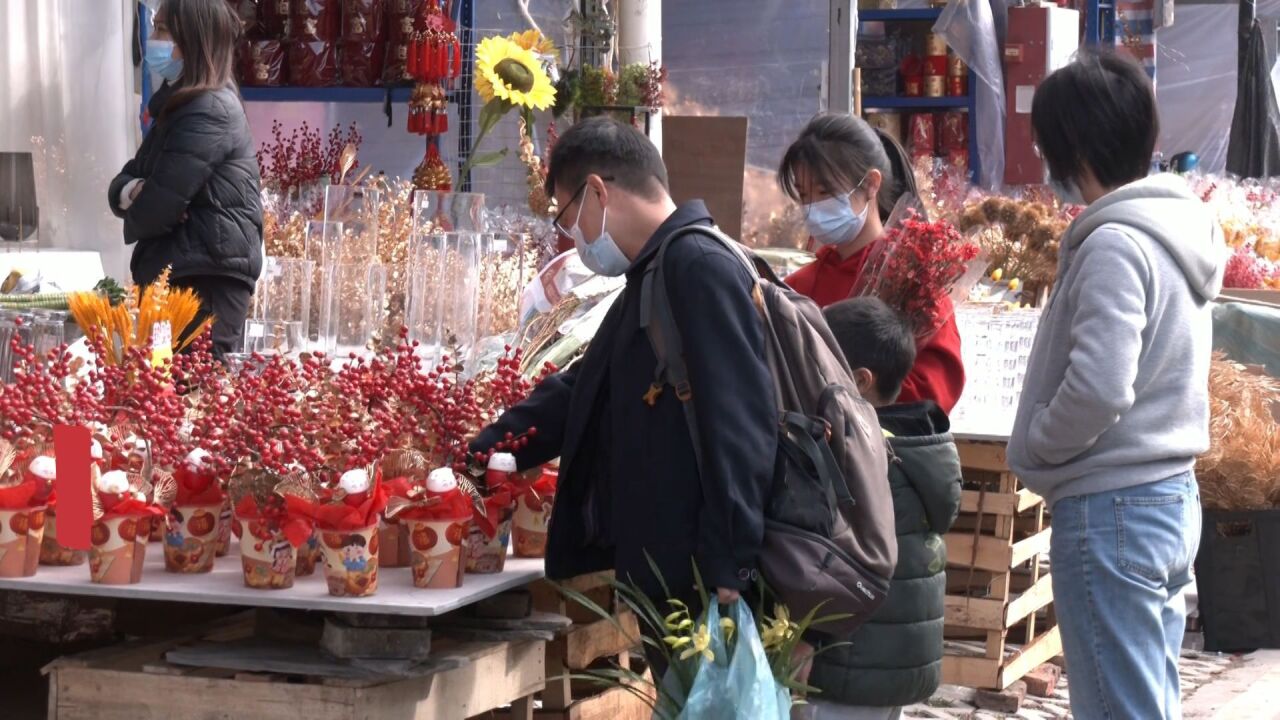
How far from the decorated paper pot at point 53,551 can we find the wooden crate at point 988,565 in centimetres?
275

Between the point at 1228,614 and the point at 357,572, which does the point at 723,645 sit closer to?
the point at 357,572

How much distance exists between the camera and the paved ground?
4863 millimetres

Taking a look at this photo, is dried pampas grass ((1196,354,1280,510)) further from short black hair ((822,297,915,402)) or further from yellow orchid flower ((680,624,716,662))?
yellow orchid flower ((680,624,716,662))

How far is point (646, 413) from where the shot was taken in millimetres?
2734

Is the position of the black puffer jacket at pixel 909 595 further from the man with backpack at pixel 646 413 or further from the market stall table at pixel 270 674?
the market stall table at pixel 270 674

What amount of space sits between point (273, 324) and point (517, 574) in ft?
3.62

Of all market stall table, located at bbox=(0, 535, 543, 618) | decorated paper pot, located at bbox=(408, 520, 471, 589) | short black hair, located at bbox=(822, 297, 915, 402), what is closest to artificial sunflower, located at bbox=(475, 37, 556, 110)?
short black hair, located at bbox=(822, 297, 915, 402)

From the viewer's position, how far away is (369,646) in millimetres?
2684

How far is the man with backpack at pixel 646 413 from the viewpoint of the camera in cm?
262

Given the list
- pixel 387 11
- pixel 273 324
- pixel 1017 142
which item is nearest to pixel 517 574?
pixel 273 324

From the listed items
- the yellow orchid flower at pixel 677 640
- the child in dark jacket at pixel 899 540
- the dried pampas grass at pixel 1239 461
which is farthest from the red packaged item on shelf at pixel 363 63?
the yellow orchid flower at pixel 677 640

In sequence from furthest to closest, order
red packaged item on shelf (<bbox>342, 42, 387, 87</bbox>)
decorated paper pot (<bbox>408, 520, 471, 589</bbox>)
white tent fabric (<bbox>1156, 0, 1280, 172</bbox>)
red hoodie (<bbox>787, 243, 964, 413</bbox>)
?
1. white tent fabric (<bbox>1156, 0, 1280, 172</bbox>)
2. red packaged item on shelf (<bbox>342, 42, 387, 87</bbox>)
3. red hoodie (<bbox>787, 243, 964, 413</bbox>)
4. decorated paper pot (<bbox>408, 520, 471, 589</bbox>)

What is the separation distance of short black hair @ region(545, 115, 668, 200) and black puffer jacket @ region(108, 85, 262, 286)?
2140 mm

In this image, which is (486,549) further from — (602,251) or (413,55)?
(413,55)
